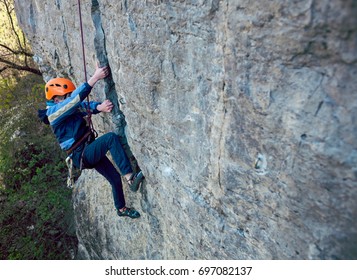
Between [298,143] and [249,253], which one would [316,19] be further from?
[249,253]

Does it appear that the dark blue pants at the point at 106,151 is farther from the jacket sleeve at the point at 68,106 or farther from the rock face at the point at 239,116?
the jacket sleeve at the point at 68,106

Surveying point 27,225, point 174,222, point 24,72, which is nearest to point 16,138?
point 27,225

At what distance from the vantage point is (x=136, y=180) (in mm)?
4004

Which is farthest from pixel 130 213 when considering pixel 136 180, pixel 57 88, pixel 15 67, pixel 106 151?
pixel 15 67

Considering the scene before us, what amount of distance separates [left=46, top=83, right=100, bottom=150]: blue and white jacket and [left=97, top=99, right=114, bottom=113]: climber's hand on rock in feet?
0.24

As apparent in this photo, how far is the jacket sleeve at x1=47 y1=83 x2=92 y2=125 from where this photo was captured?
11.4 feet

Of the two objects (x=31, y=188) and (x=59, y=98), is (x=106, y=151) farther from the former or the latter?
(x=31, y=188)

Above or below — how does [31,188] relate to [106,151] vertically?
below

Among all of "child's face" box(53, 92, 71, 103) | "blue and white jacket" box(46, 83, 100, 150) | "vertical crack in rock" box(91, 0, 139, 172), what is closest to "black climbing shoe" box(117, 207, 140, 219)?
"vertical crack in rock" box(91, 0, 139, 172)

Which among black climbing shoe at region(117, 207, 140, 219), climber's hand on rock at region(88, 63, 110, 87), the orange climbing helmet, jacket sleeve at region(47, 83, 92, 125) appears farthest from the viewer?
black climbing shoe at region(117, 207, 140, 219)

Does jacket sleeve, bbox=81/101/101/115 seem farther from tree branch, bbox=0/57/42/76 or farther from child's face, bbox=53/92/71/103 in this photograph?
tree branch, bbox=0/57/42/76

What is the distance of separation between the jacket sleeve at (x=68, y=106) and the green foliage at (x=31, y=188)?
469 centimetres

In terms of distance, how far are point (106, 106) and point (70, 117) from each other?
43 centimetres

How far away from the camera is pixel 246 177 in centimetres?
227
